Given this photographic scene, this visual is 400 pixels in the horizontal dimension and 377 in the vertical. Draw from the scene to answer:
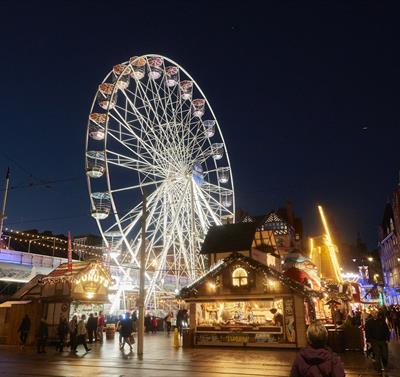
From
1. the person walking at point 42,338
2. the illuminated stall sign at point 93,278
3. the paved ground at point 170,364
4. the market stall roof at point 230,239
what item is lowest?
the paved ground at point 170,364

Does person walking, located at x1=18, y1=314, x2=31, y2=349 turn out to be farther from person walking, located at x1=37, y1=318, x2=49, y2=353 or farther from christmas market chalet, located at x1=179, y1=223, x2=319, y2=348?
christmas market chalet, located at x1=179, y1=223, x2=319, y2=348

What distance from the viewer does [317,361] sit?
4.34 meters

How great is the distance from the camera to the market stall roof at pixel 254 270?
21.0m

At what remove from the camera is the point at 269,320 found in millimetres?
21953

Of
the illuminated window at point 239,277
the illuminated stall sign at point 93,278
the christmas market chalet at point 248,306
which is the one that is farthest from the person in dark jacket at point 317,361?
the illuminated stall sign at point 93,278

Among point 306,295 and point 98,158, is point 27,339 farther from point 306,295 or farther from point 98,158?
point 306,295

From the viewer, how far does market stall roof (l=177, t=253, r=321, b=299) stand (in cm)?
2098

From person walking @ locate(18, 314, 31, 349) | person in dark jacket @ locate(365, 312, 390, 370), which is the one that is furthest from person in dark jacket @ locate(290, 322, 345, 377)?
person walking @ locate(18, 314, 31, 349)

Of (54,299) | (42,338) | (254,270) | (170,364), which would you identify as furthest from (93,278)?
(170,364)

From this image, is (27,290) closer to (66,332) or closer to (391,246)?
(66,332)

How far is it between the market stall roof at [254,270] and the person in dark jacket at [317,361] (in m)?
16.9

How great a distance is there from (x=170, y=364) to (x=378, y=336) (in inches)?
278

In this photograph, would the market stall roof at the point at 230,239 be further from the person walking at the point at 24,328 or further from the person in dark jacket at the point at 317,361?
the person in dark jacket at the point at 317,361

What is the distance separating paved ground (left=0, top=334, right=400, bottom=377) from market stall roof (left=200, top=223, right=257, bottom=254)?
9.30 metres
